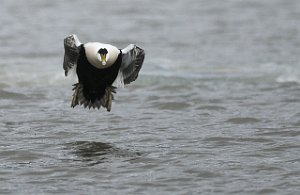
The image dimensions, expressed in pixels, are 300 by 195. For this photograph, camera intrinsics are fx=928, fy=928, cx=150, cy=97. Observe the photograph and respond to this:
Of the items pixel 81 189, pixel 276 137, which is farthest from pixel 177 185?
pixel 276 137

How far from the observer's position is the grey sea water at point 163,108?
870 cm

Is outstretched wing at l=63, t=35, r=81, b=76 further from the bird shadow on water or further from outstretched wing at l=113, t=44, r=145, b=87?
the bird shadow on water

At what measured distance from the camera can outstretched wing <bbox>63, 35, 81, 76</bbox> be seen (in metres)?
10.7

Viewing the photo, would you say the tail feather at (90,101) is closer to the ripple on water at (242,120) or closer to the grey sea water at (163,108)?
the grey sea water at (163,108)

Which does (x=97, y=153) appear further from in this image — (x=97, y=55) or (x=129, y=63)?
(x=129, y=63)

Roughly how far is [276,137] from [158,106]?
2575 millimetres

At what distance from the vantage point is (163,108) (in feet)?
41.0

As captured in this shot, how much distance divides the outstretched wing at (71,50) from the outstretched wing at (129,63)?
57 centimetres

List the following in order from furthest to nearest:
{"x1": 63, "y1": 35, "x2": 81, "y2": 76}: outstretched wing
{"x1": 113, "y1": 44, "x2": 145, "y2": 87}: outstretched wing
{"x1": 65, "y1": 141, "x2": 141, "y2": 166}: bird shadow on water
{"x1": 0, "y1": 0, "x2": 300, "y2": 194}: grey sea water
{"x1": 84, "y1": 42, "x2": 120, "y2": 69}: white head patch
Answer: {"x1": 113, "y1": 44, "x2": 145, "y2": 87}: outstretched wing → {"x1": 63, "y1": 35, "x2": 81, "y2": 76}: outstretched wing → {"x1": 84, "y1": 42, "x2": 120, "y2": 69}: white head patch → {"x1": 65, "y1": 141, "x2": 141, "y2": 166}: bird shadow on water → {"x1": 0, "y1": 0, "x2": 300, "y2": 194}: grey sea water

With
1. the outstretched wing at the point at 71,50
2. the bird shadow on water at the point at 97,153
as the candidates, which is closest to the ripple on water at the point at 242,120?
the bird shadow on water at the point at 97,153

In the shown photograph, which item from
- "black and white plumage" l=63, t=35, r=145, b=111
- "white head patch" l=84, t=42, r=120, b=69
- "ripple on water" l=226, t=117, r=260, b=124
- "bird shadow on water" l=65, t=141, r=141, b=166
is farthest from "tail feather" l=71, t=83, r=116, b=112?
"ripple on water" l=226, t=117, r=260, b=124

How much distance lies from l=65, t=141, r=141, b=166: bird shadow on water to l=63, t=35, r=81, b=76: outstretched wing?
44.3 inches

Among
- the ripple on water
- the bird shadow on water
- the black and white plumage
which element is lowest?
Answer: the bird shadow on water

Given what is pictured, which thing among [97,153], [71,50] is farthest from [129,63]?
[97,153]
